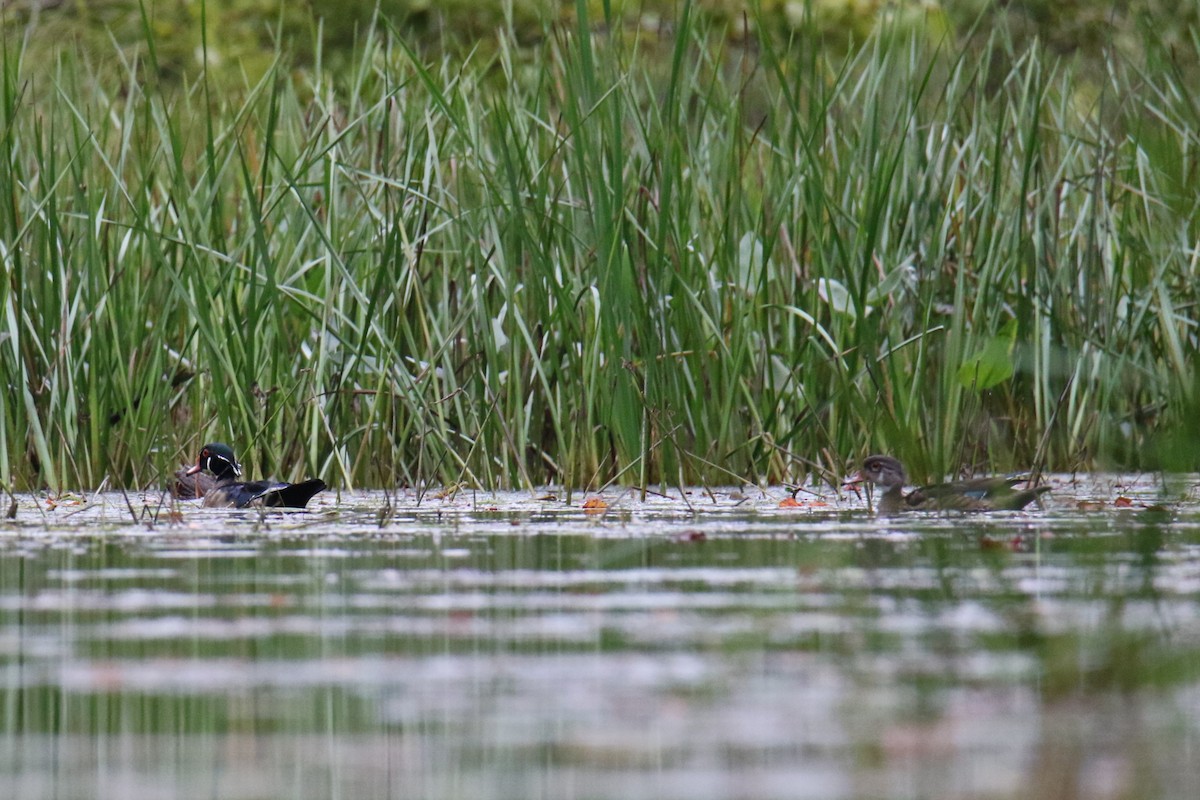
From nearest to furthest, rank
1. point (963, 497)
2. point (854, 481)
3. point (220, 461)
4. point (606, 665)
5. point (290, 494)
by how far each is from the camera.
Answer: point (606, 665) < point (963, 497) < point (290, 494) < point (854, 481) < point (220, 461)

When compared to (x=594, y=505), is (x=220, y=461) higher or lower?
higher

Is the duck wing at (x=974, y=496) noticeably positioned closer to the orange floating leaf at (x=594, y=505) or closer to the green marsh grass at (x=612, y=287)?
the green marsh grass at (x=612, y=287)

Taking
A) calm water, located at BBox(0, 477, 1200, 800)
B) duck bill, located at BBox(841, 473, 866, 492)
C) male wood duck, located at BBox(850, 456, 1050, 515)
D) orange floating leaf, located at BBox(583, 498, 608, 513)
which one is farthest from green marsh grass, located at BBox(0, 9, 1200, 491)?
calm water, located at BBox(0, 477, 1200, 800)

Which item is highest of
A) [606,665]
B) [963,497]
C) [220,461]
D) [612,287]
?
[612,287]

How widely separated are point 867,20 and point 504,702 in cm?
1536

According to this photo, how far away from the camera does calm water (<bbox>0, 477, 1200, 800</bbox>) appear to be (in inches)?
72.3

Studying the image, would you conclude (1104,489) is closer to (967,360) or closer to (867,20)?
(967,360)

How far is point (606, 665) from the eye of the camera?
95.5 inches

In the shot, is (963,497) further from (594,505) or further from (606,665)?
(606,665)

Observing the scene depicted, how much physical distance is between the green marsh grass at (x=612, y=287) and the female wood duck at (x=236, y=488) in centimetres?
9

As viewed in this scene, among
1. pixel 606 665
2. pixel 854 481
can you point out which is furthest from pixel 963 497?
pixel 606 665

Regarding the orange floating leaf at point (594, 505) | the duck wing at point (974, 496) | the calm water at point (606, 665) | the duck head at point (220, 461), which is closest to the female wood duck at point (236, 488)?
the duck head at point (220, 461)

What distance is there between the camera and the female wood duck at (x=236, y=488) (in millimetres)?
5156

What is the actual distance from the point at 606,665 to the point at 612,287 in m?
3.04
